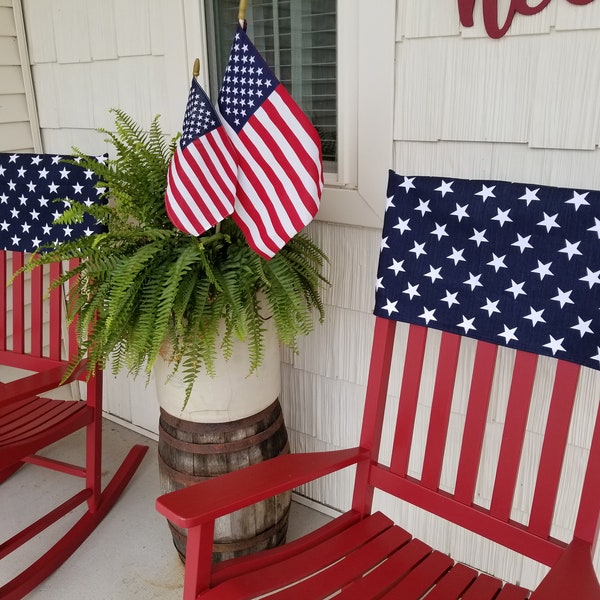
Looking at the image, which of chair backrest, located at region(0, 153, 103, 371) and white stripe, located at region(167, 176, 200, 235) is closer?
white stripe, located at region(167, 176, 200, 235)

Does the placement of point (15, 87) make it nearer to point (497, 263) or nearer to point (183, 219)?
point (183, 219)

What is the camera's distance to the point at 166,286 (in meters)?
1.58

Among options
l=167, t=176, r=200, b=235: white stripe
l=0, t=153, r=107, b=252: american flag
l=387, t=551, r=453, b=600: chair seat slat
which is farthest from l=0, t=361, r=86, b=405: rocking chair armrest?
l=387, t=551, r=453, b=600: chair seat slat

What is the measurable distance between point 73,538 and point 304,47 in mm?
1714

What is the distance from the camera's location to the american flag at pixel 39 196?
208 cm

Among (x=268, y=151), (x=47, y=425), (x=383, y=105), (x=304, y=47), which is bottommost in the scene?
(x=47, y=425)

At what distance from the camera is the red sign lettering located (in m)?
1.41

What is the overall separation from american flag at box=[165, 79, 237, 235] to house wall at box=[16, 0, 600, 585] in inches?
17.8

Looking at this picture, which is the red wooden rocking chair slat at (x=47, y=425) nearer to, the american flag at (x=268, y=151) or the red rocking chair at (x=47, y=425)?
the red rocking chair at (x=47, y=425)

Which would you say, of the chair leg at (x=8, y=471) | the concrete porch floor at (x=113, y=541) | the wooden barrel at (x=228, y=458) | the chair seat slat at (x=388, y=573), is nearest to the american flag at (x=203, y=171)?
the wooden barrel at (x=228, y=458)

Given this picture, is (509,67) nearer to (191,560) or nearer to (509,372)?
(509,372)

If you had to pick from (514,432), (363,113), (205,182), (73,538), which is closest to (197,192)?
(205,182)

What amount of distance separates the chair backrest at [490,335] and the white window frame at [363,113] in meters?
0.32

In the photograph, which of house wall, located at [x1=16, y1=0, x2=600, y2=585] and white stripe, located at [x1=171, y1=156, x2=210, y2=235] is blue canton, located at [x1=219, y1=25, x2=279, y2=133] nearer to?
white stripe, located at [x1=171, y1=156, x2=210, y2=235]
